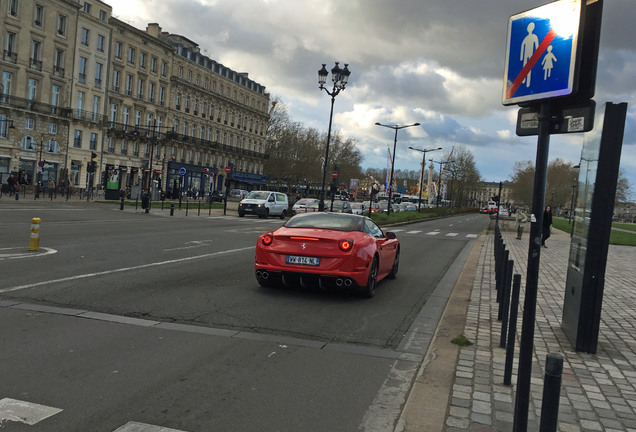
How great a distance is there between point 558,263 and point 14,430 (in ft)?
50.7

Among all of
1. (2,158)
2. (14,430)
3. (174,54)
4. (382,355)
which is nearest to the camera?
(14,430)

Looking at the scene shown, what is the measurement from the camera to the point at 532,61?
11.6 feet

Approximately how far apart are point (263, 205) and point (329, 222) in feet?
85.1

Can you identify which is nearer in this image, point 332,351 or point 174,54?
point 332,351

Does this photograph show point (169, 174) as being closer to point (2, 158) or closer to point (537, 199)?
point (2, 158)

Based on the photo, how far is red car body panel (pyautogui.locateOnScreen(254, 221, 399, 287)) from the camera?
7965 mm

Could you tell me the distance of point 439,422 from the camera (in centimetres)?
379

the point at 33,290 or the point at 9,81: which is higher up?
the point at 9,81

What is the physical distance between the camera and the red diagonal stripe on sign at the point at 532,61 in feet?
11.4

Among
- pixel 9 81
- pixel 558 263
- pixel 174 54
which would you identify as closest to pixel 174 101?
pixel 174 54

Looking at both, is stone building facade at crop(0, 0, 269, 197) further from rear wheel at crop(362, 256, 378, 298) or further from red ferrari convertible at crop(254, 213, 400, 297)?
rear wheel at crop(362, 256, 378, 298)

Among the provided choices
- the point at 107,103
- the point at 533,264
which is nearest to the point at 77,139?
the point at 107,103

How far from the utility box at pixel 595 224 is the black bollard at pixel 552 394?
3.31 meters

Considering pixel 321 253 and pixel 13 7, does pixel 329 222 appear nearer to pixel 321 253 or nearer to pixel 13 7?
pixel 321 253
